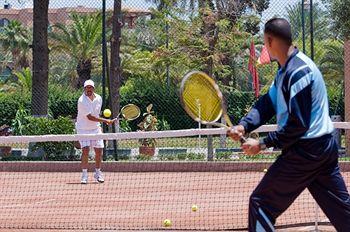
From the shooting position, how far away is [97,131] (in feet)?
45.9

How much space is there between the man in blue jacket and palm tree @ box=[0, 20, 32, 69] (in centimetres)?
5487

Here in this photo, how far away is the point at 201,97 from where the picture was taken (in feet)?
20.6

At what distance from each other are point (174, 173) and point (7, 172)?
326 centimetres

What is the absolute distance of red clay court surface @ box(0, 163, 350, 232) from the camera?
355 inches

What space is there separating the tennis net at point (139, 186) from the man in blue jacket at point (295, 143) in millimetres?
2505

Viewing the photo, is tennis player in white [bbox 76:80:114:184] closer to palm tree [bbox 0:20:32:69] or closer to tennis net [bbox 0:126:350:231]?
tennis net [bbox 0:126:350:231]

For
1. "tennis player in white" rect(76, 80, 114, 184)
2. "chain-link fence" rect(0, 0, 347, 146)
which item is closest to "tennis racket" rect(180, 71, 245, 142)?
"tennis player in white" rect(76, 80, 114, 184)

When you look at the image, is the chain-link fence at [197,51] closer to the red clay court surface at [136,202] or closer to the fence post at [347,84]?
the fence post at [347,84]

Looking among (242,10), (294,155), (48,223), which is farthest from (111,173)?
(294,155)

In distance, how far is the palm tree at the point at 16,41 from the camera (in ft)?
197

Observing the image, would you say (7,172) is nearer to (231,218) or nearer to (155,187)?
(155,187)

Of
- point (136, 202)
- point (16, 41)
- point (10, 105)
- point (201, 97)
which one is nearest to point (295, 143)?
point (201, 97)

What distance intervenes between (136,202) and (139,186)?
2.38 metres

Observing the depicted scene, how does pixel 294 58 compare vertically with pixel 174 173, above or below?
above
